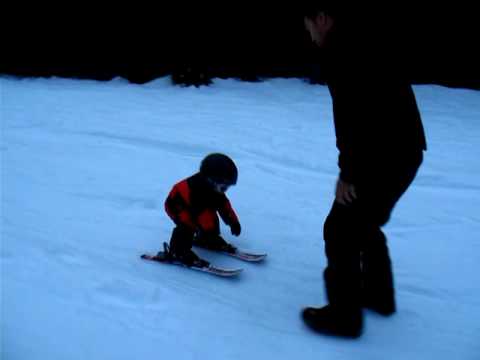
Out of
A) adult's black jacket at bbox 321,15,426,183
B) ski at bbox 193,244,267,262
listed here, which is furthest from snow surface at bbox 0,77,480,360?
adult's black jacket at bbox 321,15,426,183

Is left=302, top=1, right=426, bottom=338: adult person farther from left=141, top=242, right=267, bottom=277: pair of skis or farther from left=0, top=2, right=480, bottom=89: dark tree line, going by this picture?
left=0, top=2, right=480, bottom=89: dark tree line

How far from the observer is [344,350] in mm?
2125

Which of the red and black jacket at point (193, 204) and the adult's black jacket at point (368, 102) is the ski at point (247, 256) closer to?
the red and black jacket at point (193, 204)

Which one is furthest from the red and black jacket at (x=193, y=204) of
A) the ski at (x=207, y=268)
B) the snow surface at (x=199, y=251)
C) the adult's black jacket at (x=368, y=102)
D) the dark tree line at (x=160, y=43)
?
the dark tree line at (x=160, y=43)

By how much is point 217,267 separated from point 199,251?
30 centimetres

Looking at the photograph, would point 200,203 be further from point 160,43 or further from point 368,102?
point 160,43

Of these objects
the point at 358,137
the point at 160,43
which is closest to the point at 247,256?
the point at 358,137

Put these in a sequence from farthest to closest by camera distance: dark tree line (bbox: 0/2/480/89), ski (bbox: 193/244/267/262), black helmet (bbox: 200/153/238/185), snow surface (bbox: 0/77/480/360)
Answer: dark tree line (bbox: 0/2/480/89), ski (bbox: 193/244/267/262), black helmet (bbox: 200/153/238/185), snow surface (bbox: 0/77/480/360)

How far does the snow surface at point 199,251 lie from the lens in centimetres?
215

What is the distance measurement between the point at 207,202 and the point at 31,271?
1172 mm

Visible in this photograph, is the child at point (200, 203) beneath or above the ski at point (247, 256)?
above

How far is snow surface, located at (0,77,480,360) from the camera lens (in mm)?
2152

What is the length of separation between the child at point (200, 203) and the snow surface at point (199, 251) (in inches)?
6.8

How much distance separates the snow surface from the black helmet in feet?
2.18
